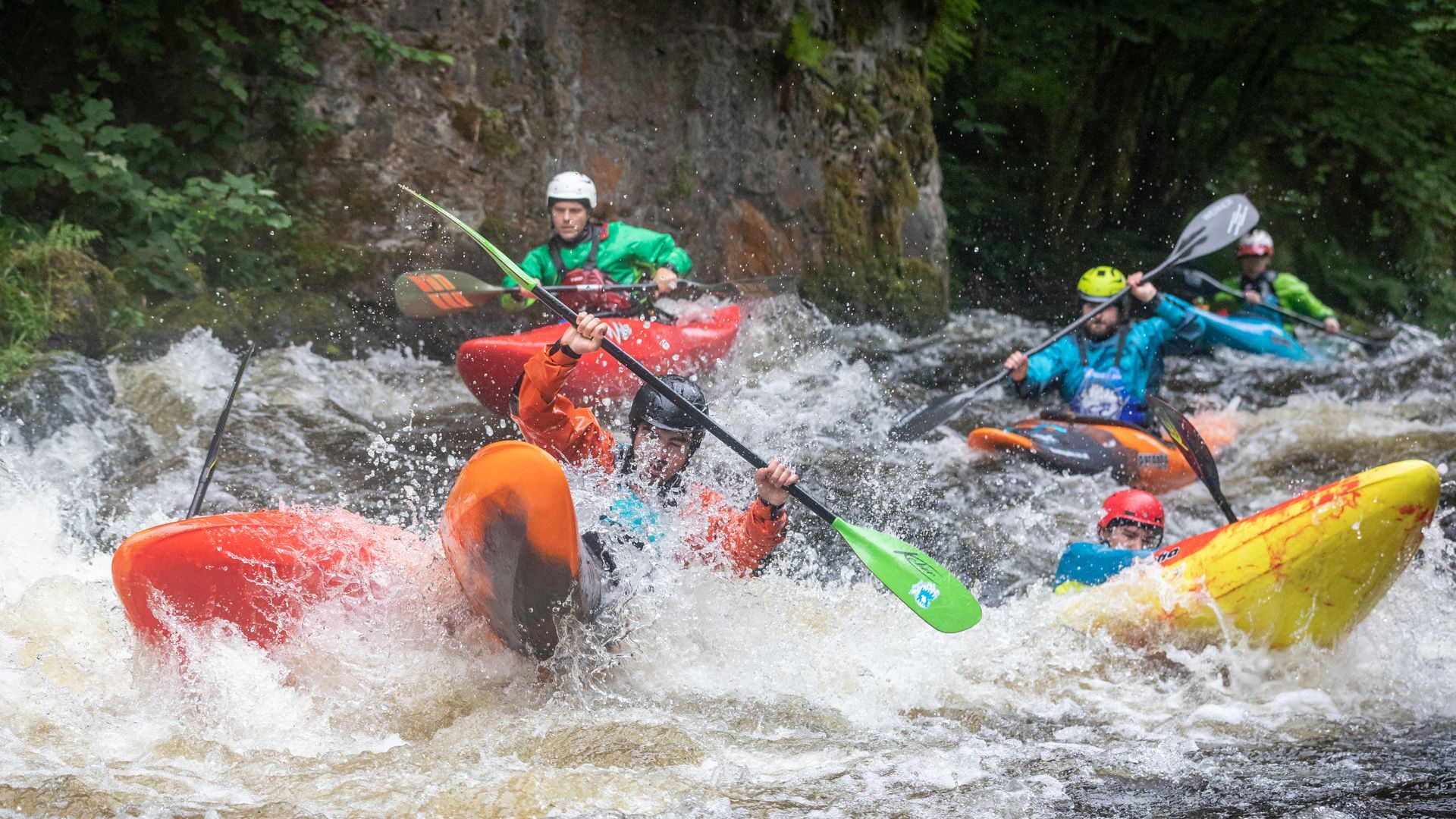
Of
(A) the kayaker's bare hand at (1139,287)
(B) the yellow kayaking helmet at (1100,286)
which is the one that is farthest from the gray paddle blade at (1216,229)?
(B) the yellow kayaking helmet at (1100,286)

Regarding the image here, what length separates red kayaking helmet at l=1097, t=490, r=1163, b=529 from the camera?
184 inches

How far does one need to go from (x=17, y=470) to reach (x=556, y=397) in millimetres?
2406

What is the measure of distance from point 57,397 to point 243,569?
2926 mm

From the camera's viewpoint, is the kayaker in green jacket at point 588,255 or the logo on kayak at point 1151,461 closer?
the logo on kayak at point 1151,461

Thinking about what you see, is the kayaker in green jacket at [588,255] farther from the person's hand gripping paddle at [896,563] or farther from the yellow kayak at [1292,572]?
the yellow kayak at [1292,572]

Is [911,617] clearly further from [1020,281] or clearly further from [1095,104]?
[1095,104]

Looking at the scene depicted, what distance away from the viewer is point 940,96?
11484mm

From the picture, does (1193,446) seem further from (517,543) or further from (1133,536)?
(517,543)

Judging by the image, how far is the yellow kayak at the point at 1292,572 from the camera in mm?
3783

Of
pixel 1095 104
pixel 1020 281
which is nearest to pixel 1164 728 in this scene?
pixel 1020 281

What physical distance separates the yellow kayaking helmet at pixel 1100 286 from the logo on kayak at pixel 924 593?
3779 mm

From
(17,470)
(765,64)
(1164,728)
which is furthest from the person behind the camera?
(765,64)

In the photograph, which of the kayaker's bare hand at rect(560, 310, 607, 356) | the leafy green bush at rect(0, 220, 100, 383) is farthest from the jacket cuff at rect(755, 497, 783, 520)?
the leafy green bush at rect(0, 220, 100, 383)

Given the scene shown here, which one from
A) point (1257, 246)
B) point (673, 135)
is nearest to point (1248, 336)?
point (1257, 246)
